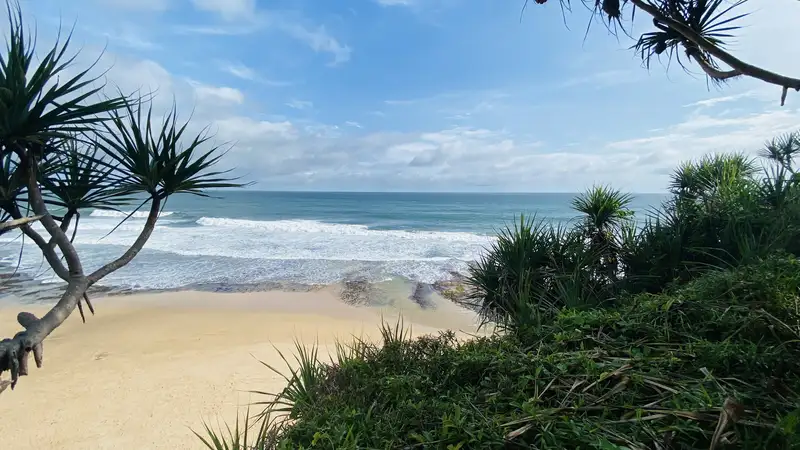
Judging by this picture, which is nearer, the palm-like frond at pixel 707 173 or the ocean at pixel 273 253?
the palm-like frond at pixel 707 173

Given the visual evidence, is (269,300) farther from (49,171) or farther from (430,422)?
(430,422)

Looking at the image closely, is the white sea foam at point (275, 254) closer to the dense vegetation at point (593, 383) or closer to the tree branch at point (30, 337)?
the tree branch at point (30, 337)

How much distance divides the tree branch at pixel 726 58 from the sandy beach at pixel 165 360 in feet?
14.3

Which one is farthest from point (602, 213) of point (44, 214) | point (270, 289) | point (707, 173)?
point (270, 289)

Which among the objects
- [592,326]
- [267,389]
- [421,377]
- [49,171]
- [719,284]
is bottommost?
[267,389]

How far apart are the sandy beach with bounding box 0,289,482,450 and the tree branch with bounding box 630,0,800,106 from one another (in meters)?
4.34

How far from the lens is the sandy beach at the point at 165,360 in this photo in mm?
5301

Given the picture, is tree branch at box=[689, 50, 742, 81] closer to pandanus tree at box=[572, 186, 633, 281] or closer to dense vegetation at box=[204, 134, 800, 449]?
dense vegetation at box=[204, 134, 800, 449]

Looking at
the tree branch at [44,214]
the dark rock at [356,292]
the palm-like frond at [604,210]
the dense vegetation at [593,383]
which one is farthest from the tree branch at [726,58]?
the dark rock at [356,292]

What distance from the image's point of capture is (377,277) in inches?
579

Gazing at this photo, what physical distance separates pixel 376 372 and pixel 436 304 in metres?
9.16

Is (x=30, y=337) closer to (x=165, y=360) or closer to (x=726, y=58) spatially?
(x=726, y=58)

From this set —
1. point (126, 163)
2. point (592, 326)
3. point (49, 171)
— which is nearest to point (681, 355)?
point (592, 326)

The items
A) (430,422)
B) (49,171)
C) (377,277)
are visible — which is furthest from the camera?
(377,277)
